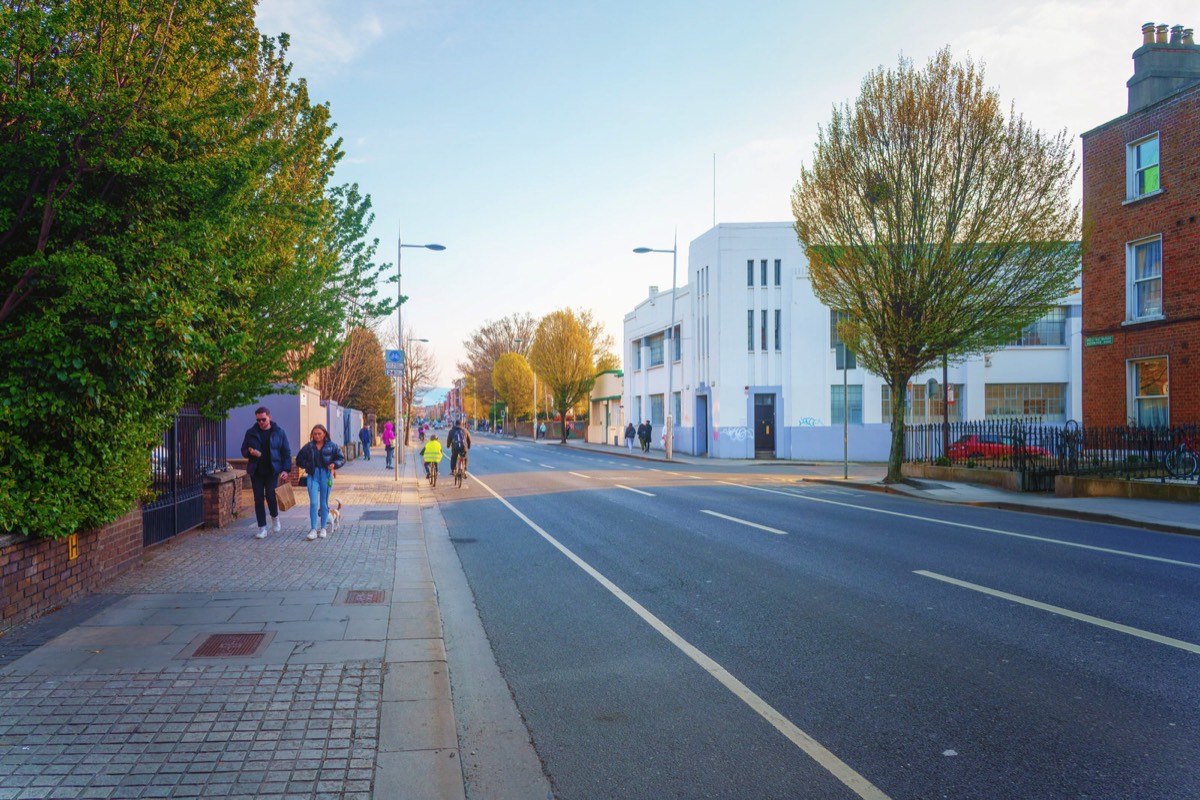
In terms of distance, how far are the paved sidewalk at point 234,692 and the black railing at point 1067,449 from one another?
620 inches

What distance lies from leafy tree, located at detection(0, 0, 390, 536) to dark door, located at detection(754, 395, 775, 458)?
33806 millimetres

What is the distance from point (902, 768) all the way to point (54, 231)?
746 cm

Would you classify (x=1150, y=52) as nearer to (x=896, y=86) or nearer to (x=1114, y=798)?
(x=896, y=86)

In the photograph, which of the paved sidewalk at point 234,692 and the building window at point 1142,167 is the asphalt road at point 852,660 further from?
the building window at point 1142,167

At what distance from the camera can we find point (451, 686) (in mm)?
5422

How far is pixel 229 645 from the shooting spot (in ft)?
19.3

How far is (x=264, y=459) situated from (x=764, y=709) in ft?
28.8

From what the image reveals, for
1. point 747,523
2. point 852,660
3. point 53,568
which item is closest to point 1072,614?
point 852,660

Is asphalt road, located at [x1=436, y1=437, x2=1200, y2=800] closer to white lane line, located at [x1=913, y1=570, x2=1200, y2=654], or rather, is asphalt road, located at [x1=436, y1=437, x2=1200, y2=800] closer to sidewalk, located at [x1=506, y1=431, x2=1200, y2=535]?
white lane line, located at [x1=913, y1=570, x2=1200, y2=654]

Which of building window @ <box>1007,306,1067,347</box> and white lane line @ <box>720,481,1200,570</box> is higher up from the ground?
building window @ <box>1007,306,1067,347</box>

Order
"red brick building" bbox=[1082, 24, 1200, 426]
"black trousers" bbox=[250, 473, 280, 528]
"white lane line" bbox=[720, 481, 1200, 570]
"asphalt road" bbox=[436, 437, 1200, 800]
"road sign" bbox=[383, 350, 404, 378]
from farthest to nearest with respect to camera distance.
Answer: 1. "road sign" bbox=[383, 350, 404, 378]
2. "red brick building" bbox=[1082, 24, 1200, 426]
3. "black trousers" bbox=[250, 473, 280, 528]
4. "white lane line" bbox=[720, 481, 1200, 570]
5. "asphalt road" bbox=[436, 437, 1200, 800]

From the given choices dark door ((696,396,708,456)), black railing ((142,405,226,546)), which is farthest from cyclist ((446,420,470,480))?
dark door ((696,396,708,456))

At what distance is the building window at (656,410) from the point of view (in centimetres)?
5066

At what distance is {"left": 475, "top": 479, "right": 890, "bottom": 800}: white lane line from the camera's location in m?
3.87
